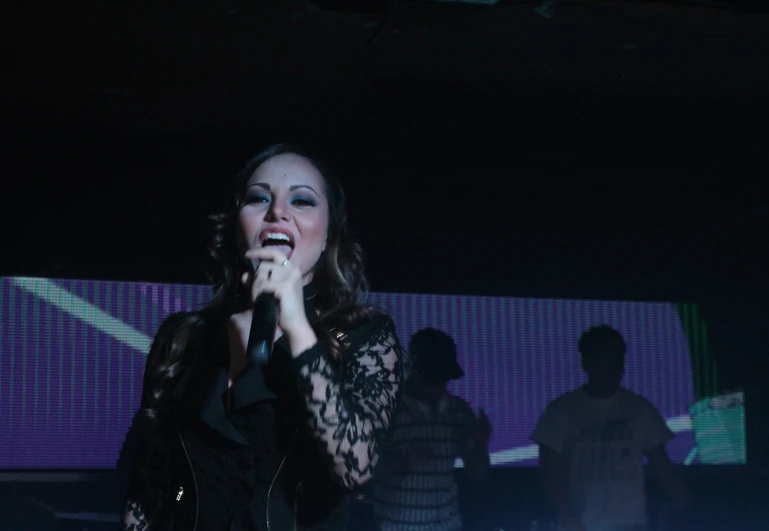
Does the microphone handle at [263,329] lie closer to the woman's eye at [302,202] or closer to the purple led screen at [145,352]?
the woman's eye at [302,202]

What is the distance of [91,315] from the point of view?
138 inches

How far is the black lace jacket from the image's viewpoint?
1.04 m

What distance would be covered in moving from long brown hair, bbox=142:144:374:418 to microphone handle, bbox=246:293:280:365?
0.47 ft

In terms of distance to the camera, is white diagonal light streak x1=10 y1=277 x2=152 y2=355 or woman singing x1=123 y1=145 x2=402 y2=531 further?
white diagonal light streak x1=10 y1=277 x2=152 y2=355

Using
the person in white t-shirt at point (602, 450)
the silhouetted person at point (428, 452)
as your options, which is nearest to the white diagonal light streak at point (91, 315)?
the silhouetted person at point (428, 452)

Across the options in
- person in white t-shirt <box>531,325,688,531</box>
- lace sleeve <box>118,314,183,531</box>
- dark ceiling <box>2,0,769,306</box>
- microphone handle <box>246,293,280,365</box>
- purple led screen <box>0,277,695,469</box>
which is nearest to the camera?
microphone handle <box>246,293,280,365</box>

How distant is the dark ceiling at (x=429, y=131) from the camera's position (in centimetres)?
291

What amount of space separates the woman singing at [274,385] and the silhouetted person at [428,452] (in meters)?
1.79

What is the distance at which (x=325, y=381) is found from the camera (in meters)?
1.05

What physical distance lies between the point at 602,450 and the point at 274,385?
91.8 inches

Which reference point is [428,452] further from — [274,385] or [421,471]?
[274,385]

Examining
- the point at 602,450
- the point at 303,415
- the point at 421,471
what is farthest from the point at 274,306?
the point at 602,450

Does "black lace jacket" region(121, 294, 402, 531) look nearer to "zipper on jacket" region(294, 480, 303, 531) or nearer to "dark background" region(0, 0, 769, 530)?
"zipper on jacket" region(294, 480, 303, 531)

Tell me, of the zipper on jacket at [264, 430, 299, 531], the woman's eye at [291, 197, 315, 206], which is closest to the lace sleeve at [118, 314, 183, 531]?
the zipper on jacket at [264, 430, 299, 531]
